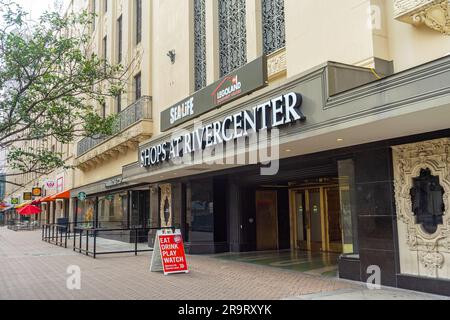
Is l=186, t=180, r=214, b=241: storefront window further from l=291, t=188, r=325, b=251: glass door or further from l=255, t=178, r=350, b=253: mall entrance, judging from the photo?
l=291, t=188, r=325, b=251: glass door

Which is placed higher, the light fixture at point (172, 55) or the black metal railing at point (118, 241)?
the light fixture at point (172, 55)

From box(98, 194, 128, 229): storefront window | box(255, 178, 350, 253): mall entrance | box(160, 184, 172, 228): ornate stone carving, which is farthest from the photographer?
box(98, 194, 128, 229): storefront window

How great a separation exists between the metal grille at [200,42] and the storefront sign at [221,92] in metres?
1.53

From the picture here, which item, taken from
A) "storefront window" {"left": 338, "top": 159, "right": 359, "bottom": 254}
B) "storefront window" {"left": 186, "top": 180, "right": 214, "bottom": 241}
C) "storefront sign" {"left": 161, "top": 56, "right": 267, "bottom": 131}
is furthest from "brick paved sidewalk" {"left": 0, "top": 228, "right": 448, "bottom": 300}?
"storefront sign" {"left": 161, "top": 56, "right": 267, "bottom": 131}

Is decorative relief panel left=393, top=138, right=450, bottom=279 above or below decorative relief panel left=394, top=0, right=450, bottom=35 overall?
below

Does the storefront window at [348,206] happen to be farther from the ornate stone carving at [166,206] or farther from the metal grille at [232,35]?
the ornate stone carving at [166,206]

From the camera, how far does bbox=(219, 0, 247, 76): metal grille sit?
13.8 metres

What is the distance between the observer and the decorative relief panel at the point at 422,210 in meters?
7.96

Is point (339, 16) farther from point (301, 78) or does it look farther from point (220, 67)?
point (220, 67)

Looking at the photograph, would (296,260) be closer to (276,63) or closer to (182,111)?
(276,63)

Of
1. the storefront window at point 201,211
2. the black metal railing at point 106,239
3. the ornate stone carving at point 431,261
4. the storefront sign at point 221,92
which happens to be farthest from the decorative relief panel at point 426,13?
the black metal railing at point 106,239

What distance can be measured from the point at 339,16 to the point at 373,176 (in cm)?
361

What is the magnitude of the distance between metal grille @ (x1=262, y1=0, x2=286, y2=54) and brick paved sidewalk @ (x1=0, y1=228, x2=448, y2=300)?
242 inches
